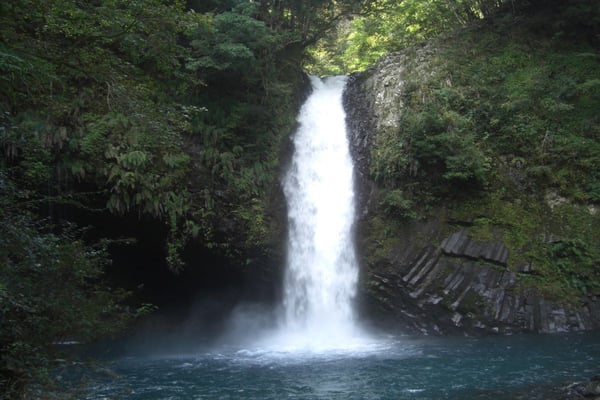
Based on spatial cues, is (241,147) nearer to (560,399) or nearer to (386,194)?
(386,194)

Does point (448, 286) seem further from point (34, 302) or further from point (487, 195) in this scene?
point (34, 302)

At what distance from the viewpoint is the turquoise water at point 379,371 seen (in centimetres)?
767

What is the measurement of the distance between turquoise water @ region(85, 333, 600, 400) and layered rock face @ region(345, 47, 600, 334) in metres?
0.56

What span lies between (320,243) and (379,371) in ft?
18.0

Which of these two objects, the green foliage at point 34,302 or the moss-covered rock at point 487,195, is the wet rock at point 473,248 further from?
the green foliage at point 34,302

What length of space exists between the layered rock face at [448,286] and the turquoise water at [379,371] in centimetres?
56

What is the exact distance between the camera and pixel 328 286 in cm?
1337

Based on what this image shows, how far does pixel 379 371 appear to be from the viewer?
8.85 m

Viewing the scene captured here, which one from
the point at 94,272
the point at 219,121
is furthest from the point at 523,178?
the point at 94,272

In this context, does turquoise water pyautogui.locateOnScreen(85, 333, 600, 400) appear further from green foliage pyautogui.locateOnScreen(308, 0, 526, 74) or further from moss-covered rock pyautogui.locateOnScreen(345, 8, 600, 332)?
green foliage pyautogui.locateOnScreen(308, 0, 526, 74)

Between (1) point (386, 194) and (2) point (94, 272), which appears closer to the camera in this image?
(2) point (94, 272)

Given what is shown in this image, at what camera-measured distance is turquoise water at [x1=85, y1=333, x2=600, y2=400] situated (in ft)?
25.2

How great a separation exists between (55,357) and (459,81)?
14.7 m

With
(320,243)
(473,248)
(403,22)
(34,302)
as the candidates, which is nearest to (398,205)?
(473,248)
